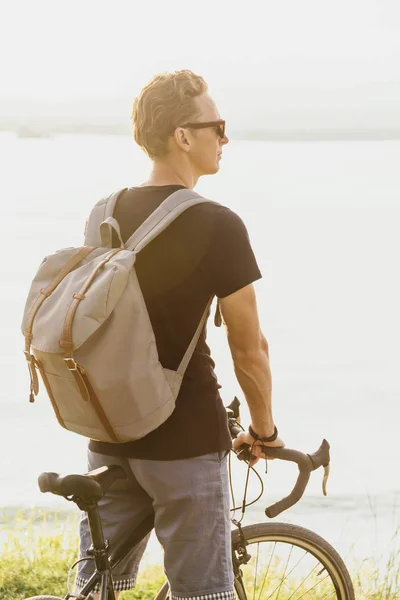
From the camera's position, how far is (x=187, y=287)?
2.67 m

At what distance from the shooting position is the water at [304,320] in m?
9.23

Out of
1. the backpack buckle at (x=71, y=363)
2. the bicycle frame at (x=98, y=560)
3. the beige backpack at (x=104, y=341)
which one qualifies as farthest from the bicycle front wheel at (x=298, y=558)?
the backpack buckle at (x=71, y=363)

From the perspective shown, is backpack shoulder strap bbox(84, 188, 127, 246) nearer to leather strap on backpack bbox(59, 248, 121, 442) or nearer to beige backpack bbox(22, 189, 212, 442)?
beige backpack bbox(22, 189, 212, 442)

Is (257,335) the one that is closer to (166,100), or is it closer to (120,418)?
(120,418)

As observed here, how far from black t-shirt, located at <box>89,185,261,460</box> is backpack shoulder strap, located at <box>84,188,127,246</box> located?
0.06ft

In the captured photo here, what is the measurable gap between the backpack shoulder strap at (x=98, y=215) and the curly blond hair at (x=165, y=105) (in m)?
0.16

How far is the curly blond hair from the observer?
2.77 metres

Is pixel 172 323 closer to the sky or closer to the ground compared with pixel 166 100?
closer to the ground

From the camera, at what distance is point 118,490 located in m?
2.95

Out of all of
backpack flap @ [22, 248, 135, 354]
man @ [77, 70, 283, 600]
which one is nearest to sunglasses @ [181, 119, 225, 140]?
man @ [77, 70, 283, 600]

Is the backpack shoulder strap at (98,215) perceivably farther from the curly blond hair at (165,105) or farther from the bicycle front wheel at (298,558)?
the bicycle front wheel at (298,558)

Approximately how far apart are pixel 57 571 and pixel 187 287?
212 centimetres

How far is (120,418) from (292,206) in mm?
41884

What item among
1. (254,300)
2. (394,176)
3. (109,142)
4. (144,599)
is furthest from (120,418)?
(109,142)
